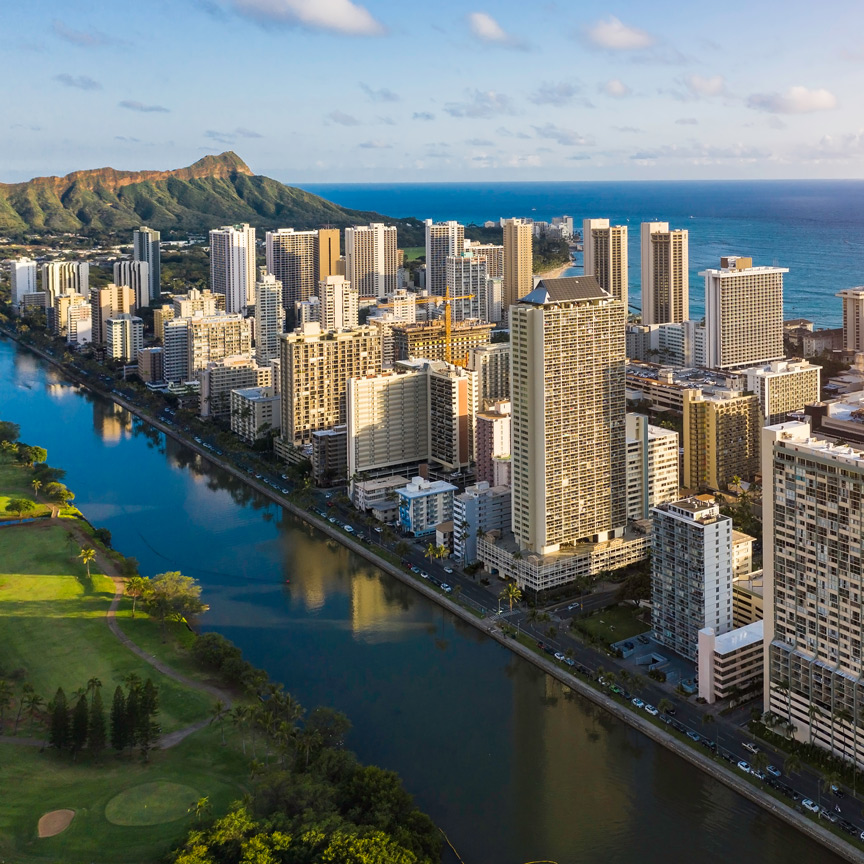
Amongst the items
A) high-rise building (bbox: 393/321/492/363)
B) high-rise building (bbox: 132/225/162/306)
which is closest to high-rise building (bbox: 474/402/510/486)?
high-rise building (bbox: 393/321/492/363)

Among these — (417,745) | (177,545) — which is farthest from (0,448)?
(417,745)

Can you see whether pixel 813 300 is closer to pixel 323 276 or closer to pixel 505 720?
pixel 323 276

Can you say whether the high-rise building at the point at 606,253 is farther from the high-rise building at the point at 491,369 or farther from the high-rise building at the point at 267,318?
the high-rise building at the point at 491,369

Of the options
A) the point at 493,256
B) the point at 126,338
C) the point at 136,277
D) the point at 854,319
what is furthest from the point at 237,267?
the point at 854,319

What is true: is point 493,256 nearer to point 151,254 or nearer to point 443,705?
point 151,254

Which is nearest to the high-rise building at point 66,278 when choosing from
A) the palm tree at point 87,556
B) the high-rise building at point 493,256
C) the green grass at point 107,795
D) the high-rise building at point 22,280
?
the high-rise building at point 22,280

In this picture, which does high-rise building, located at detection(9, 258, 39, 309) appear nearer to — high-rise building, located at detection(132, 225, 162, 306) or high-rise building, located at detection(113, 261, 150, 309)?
high-rise building, located at detection(132, 225, 162, 306)

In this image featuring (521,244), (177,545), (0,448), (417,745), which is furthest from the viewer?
(521,244)
